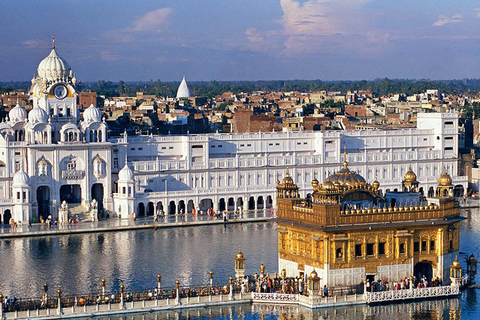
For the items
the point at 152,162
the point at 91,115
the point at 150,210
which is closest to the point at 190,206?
the point at 150,210

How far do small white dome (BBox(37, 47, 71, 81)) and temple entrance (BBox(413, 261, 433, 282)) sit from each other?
3145cm

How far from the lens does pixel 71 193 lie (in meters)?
66.1

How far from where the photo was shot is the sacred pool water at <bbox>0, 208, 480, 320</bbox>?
133 feet

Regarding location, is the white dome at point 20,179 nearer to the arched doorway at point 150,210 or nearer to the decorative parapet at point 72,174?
the decorative parapet at point 72,174

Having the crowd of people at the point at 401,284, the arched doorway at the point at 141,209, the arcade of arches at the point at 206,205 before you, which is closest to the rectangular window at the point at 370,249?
the crowd of people at the point at 401,284

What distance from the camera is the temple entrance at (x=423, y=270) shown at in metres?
43.8

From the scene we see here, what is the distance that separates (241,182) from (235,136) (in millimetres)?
3030

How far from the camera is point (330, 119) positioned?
9950cm

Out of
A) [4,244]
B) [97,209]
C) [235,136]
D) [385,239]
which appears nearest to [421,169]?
[235,136]

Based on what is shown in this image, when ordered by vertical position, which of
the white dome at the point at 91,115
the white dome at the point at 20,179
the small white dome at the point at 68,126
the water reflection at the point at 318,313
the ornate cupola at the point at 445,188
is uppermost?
the white dome at the point at 91,115

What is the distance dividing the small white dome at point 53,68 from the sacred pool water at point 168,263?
13.2m

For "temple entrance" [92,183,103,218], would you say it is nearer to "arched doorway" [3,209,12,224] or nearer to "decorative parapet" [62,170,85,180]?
"decorative parapet" [62,170,85,180]

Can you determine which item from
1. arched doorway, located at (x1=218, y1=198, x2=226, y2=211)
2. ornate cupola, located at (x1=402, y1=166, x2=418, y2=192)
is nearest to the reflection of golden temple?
ornate cupola, located at (x1=402, y1=166, x2=418, y2=192)

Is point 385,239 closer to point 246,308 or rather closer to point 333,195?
point 333,195
